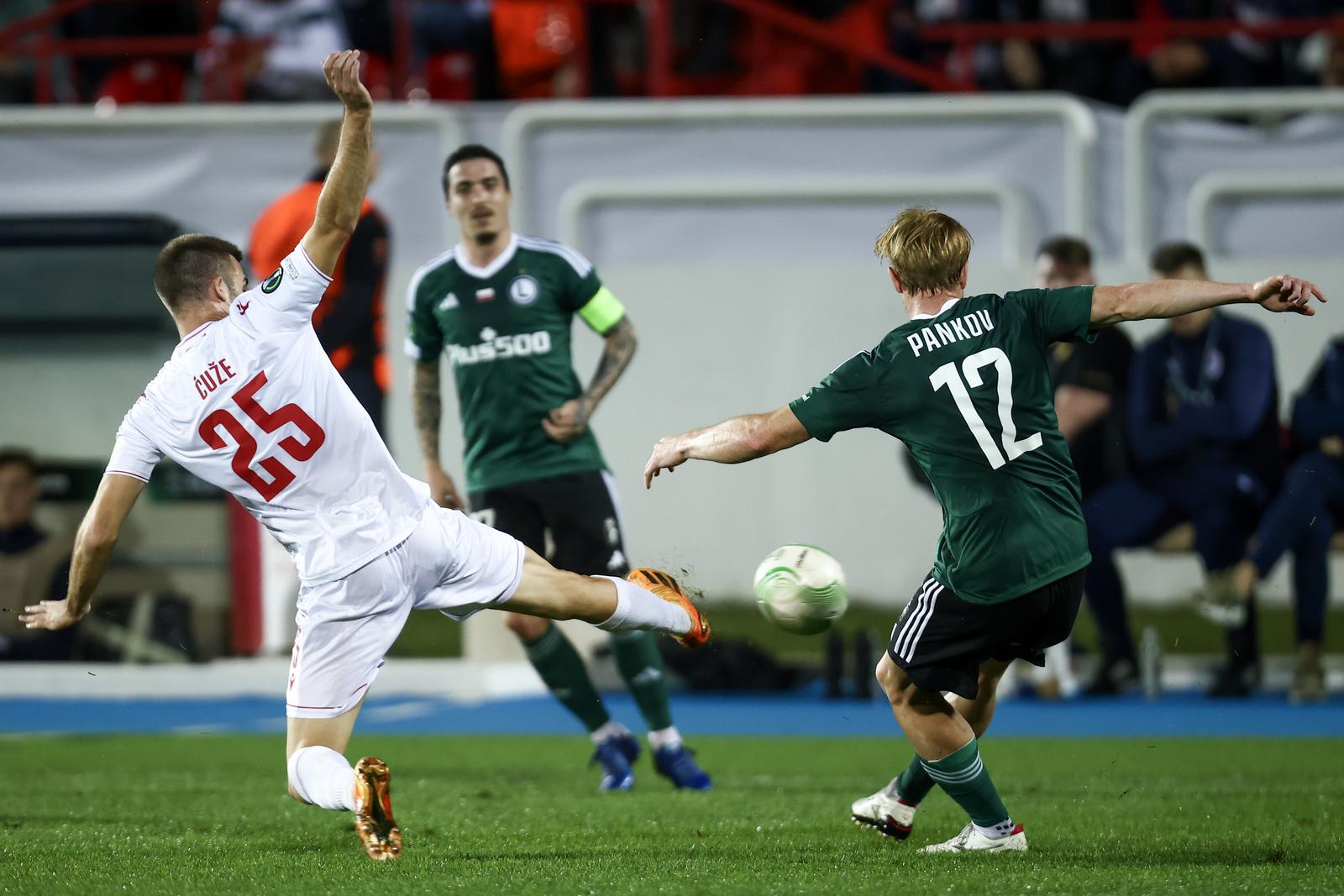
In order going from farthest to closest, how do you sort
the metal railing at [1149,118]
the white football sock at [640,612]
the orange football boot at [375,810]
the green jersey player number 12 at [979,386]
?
the metal railing at [1149,118] < the white football sock at [640,612] < the green jersey player number 12 at [979,386] < the orange football boot at [375,810]

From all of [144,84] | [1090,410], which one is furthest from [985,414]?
[144,84]

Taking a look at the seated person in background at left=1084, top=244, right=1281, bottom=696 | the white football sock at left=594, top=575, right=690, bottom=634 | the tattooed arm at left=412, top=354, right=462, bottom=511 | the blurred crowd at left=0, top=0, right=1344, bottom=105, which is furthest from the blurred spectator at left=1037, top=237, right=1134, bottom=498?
the white football sock at left=594, top=575, right=690, bottom=634

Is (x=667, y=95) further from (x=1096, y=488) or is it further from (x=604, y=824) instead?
(x=604, y=824)

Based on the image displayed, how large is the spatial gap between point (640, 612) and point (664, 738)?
154cm

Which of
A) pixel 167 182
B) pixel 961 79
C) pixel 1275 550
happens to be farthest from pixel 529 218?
pixel 1275 550

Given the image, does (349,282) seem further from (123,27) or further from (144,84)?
(123,27)

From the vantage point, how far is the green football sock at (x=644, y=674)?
7.03 m

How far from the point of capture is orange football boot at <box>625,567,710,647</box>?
5832mm

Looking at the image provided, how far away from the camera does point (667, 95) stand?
12125 millimetres

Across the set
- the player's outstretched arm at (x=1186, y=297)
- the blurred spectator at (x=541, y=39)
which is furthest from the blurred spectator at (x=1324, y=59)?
the player's outstretched arm at (x=1186, y=297)

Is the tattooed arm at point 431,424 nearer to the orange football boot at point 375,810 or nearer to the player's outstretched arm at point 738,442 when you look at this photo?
the player's outstretched arm at point 738,442

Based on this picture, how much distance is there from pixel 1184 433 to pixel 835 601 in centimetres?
499

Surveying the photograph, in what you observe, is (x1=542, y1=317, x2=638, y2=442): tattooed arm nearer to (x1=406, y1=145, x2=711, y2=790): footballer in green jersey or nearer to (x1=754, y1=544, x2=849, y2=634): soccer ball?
(x1=406, y1=145, x2=711, y2=790): footballer in green jersey

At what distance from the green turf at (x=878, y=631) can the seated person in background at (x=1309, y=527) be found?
2.45 feet
